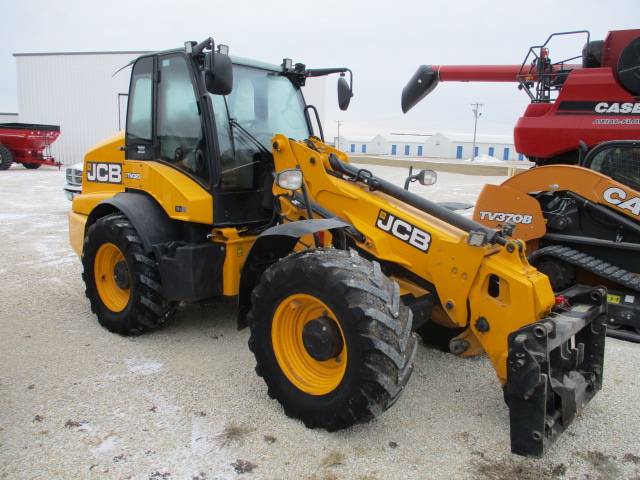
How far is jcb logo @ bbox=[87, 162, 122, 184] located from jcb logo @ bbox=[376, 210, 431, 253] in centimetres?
278

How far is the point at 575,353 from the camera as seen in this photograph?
316 centimetres

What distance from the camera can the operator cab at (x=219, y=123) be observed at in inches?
167

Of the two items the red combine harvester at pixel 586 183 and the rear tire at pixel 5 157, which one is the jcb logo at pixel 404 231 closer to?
the red combine harvester at pixel 586 183

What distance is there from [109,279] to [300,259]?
2.52 meters

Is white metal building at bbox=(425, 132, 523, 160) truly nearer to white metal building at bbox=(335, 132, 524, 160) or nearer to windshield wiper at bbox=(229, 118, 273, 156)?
white metal building at bbox=(335, 132, 524, 160)

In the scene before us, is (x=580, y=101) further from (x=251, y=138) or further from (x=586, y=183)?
(x=251, y=138)

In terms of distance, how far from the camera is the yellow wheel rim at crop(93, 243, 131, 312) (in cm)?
480

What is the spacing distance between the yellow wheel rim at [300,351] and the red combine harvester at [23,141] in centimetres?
2201

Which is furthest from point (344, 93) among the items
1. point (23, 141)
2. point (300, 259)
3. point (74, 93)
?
point (74, 93)

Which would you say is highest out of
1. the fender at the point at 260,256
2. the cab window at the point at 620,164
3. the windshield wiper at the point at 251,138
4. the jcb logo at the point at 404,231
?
the windshield wiper at the point at 251,138

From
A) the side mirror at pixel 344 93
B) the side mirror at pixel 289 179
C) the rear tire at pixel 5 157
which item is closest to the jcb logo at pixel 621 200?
the side mirror at pixel 344 93

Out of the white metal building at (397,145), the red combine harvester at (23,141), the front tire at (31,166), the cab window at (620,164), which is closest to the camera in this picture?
the cab window at (620,164)

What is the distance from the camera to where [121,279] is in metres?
4.63

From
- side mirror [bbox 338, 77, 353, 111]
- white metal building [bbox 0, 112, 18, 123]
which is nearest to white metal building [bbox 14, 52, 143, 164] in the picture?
white metal building [bbox 0, 112, 18, 123]
